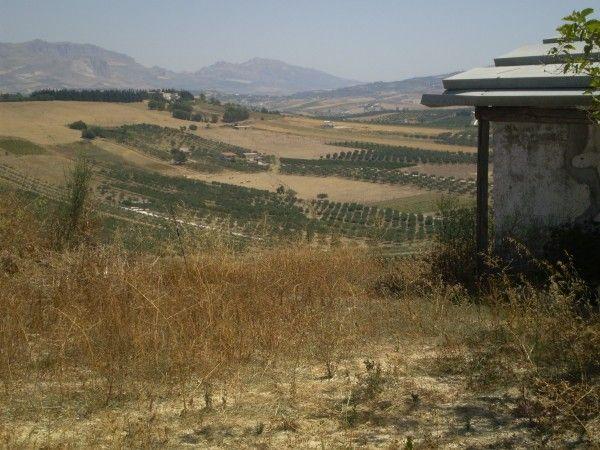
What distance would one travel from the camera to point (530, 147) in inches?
310

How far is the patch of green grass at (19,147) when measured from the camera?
54.2 meters

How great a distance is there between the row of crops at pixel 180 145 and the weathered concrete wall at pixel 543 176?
212ft

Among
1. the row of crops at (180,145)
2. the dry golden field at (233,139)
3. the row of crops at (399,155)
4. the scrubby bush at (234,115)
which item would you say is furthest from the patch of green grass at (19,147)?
the scrubby bush at (234,115)

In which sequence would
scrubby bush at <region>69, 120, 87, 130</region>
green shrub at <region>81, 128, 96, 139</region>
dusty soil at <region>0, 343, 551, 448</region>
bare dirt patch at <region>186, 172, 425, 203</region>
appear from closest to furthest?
1. dusty soil at <region>0, 343, 551, 448</region>
2. bare dirt patch at <region>186, 172, 425, 203</region>
3. green shrub at <region>81, 128, 96, 139</region>
4. scrubby bush at <region>69, 120, 87, 130</region>

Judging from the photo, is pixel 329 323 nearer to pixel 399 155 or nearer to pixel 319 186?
pixel 319 186

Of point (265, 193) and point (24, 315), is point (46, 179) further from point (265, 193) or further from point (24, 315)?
point (24, 315)

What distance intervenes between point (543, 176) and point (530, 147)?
0.38 metres

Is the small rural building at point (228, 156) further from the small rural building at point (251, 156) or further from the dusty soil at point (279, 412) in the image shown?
the dusty soil at point (279, 412)

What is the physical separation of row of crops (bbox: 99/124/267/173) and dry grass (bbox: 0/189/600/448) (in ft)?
218

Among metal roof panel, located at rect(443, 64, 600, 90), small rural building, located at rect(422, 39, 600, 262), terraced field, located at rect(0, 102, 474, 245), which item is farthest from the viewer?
terraced field, located at rect(0, 102, 474, 245)

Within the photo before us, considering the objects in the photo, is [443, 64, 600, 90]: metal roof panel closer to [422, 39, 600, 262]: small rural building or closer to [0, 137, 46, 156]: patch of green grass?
[422, 39, 600, 262]: small rural building

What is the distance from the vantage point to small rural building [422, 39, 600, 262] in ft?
23.6

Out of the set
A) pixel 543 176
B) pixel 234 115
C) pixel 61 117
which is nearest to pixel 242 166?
pixel 61 117

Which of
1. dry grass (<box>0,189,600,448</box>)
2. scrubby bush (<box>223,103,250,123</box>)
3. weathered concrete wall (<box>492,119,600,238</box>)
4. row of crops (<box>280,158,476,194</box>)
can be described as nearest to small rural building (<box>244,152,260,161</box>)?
row of crops (<box>280,158,476,194</box>)
